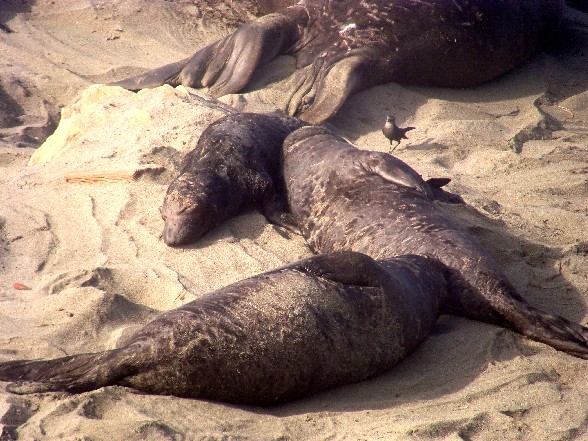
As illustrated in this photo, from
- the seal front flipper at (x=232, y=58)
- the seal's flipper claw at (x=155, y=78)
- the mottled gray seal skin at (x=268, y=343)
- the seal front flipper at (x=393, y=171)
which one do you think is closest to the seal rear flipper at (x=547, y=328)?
the mottled gray seal skin at (x=268, y=343)

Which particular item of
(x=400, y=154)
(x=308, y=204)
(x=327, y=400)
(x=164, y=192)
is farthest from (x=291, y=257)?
(x=400, y=154)

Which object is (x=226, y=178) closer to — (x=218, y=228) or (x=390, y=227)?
(x=218, y=228)

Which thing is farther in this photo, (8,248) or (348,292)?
(8,248)

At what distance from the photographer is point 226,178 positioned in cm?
581

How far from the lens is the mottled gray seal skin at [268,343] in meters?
3.02

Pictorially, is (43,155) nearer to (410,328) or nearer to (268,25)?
(268,25)

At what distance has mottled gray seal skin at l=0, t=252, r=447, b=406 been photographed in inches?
119

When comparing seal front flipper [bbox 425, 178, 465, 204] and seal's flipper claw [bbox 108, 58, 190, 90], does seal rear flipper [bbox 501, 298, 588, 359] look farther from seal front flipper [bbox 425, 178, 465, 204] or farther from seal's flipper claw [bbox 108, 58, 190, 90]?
seal's flipper claw [bbox 108, 58, 190, 90]

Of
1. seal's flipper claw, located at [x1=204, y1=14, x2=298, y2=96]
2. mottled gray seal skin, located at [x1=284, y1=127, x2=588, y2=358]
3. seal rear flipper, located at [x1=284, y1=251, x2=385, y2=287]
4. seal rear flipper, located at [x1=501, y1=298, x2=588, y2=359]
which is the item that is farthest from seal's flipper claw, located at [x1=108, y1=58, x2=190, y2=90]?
seal rear flipper, located at [x1=501, y1=298, x2=588, y2=359]

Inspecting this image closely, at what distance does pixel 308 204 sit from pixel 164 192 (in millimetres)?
1206

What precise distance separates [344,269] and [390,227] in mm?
1299

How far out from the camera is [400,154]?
707 cm

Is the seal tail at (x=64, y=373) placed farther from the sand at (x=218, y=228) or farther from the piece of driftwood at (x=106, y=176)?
the piece of driftwood at (x=106, y=176)

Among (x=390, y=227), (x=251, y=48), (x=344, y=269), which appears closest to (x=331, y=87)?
(x=251, y=48)
